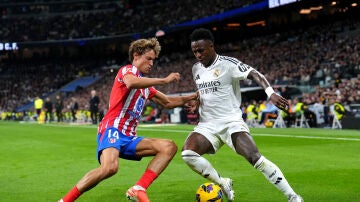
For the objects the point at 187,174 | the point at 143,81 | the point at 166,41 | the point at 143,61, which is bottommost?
the point at 187,174

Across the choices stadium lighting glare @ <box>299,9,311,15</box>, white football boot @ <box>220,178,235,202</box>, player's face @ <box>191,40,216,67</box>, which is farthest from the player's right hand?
stadium lighting glare @ <box>299,9,311,15</box>

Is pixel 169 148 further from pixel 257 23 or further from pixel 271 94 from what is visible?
pixel 257 23

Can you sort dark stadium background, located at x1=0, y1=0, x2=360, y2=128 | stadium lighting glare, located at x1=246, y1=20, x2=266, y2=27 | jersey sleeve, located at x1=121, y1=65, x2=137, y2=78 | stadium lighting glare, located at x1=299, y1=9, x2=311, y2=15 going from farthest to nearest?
stadium lighting glare, located at x1=246, y1=20, x2=266, y2=27 → stadium lighting glare, located at x1=299, y1=9, x2=311, y2=15 → dark stadium background, located at x1=0, y1=0, x2=360, y2=128 → jersey sleeve, located at x1=121, y1=65, x2=137, y2=78

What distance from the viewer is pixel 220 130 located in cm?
686

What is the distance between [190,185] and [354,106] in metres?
18.5

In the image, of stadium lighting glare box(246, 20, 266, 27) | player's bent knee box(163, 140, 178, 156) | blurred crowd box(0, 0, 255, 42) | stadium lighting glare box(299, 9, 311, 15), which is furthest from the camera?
blurred crowd box(0, 0, 255, 42)

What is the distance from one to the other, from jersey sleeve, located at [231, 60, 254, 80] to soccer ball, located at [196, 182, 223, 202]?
1448 mm

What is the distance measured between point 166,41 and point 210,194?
58.8 metres

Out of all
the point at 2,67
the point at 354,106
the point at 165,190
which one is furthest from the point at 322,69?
the point at 2,67

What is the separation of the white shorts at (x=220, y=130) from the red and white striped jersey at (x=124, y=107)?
3.33ft

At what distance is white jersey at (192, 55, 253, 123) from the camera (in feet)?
22.7

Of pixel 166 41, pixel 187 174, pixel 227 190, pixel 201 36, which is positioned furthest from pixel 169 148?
pixel 166 41

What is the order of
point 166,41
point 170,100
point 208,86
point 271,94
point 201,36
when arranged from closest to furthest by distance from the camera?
point 271,94, point 201,36, point 208,86, point 170,100, point 166,41

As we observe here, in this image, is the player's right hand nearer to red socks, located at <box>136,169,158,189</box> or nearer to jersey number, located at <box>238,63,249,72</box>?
jersey number, located at <box>238,63,249,72</box>
